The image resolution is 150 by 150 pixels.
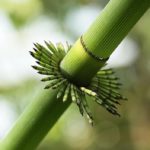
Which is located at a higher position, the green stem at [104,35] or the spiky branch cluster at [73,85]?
the green stem at [104,35]

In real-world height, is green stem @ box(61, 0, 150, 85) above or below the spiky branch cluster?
above

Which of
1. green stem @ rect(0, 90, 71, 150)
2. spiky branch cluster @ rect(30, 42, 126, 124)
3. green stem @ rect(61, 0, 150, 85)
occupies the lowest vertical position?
green stem @ rect(0, 90, 71, 150)

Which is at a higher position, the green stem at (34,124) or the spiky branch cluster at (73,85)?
the spiky branch cluster at (73,85)

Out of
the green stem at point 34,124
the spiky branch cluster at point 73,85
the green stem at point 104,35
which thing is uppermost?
the green stem at point 104,35

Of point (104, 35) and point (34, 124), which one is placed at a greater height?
point (104, 35)
